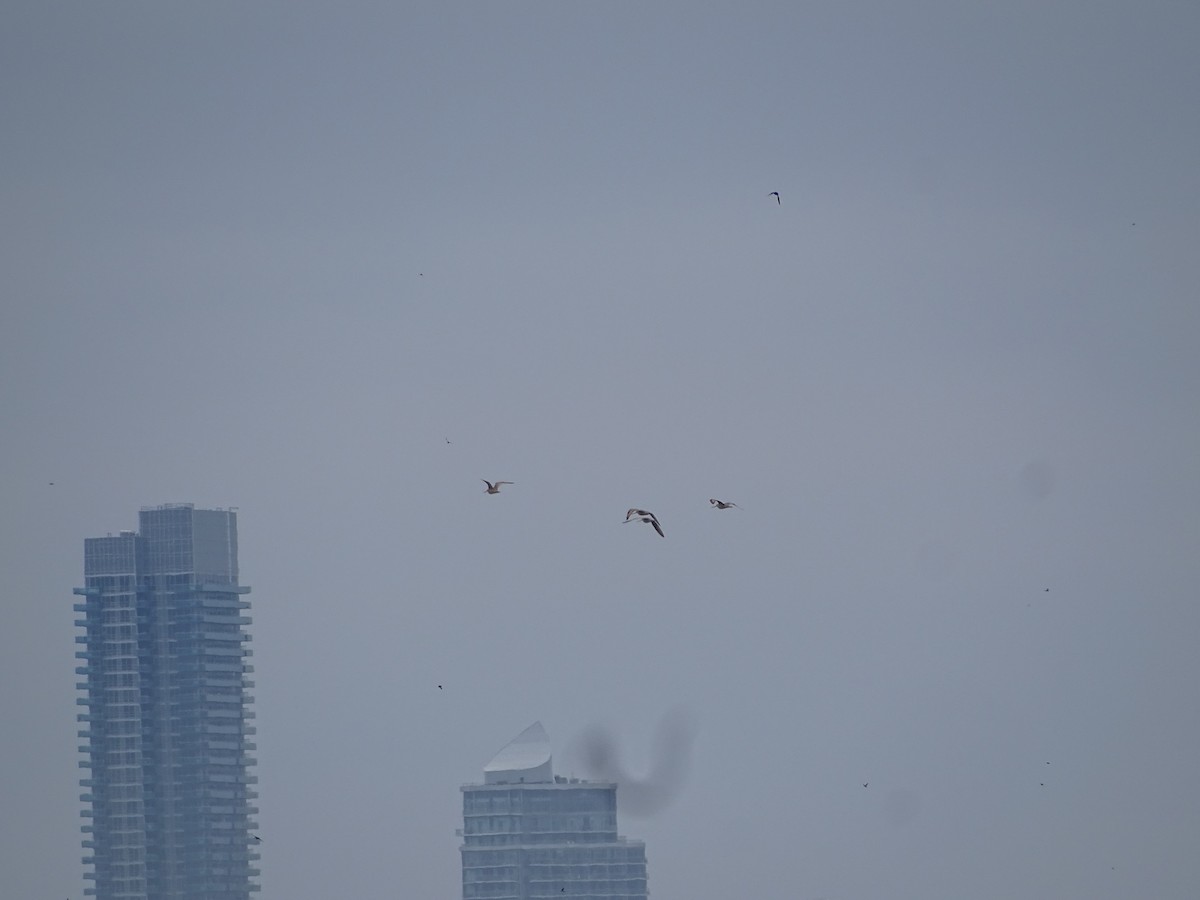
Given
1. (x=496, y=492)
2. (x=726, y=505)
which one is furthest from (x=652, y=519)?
(x=496, y=492)

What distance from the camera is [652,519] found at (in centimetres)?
5784

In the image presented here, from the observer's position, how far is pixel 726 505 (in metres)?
64.1

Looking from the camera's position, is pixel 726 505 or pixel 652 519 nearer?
pixel 652 519

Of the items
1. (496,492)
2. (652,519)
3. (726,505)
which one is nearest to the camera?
(652,519)

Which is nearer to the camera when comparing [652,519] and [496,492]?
[652,519]

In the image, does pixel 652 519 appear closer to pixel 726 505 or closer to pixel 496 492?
pixel 726 505

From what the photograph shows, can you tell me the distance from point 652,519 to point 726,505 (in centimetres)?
672

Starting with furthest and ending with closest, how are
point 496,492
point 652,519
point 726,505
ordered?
point 496,492 → point 726,505 → point 652,519

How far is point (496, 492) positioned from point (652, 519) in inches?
460

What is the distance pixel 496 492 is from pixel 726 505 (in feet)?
27.4

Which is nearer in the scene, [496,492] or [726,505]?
[726,505]
